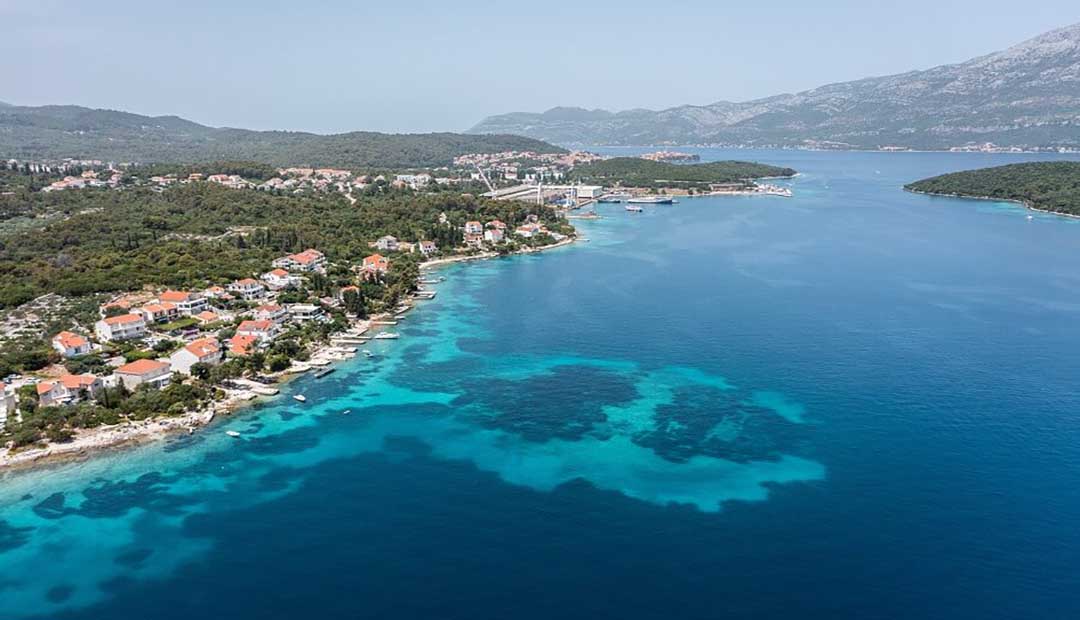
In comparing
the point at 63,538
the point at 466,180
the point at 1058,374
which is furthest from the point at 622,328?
the point at 466,180

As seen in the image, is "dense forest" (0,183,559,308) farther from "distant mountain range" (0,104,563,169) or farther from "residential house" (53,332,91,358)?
"distant mountain range" (0,104,563,169)

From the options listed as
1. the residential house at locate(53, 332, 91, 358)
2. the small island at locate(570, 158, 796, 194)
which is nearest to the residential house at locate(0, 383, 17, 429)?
the residential house at locate(53, 332, 91, 358)

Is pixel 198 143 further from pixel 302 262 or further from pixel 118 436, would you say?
pixel 118 436

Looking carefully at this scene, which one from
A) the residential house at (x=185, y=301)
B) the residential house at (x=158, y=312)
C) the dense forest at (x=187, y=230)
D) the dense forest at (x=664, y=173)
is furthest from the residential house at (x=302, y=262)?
the dense forest at (x=664, y=173)

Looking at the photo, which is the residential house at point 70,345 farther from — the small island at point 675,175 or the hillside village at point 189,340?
the small island at point 675,175

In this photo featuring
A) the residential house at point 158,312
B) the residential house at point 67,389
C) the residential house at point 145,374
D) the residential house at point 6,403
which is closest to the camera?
the residential house at point 6,403

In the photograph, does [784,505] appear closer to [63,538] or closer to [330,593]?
[330,593]

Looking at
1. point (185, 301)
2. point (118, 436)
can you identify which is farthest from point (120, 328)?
point (118, 436)
